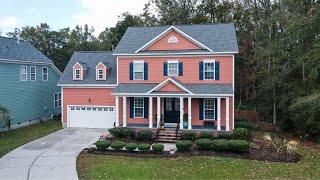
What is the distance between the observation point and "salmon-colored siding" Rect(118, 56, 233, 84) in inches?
1049

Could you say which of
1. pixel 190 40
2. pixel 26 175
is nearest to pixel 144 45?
pixel 190 40

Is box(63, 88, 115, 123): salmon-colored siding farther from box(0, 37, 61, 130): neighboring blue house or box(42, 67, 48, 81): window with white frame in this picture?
box(42, 67, 48, 81): window with white frame

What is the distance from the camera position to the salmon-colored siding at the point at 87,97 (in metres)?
29.3

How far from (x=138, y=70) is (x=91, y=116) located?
565 cm

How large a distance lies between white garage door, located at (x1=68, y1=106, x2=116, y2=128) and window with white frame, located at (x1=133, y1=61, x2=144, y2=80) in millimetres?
3372

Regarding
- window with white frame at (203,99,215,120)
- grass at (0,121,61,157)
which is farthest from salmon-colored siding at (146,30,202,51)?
grass at (0,121,61,157)

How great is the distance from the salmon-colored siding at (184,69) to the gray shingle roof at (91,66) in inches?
62.0

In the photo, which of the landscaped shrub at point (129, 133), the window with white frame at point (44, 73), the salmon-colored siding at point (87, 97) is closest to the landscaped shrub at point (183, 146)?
the landscaped shrub at point (129, 133)

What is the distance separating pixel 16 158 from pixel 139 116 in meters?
10.6

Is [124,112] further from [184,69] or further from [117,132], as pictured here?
[184,69]

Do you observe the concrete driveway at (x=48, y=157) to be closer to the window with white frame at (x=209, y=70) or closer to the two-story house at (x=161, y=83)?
the two-story house at (x=161, y=83)

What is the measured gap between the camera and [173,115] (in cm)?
2792

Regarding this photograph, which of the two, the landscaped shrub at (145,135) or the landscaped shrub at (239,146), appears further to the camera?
the landscaped shrub at (145,135)

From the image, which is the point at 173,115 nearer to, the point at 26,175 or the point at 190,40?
the point at 190,40
